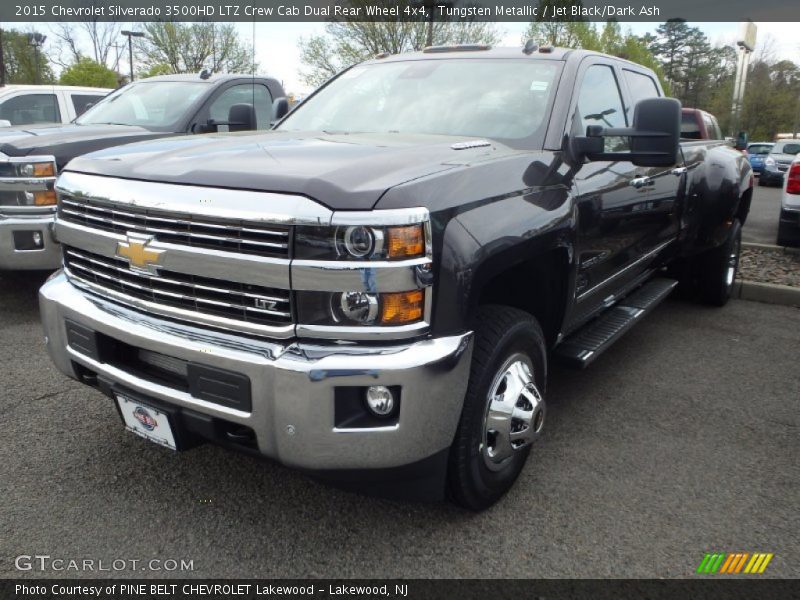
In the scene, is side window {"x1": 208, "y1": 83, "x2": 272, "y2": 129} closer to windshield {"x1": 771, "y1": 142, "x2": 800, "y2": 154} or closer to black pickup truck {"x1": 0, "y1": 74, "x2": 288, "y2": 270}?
black pickup truck {"x1": 0, "y1": 74, "x2": 288, "y2": 270}

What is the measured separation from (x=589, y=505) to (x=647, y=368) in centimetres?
189

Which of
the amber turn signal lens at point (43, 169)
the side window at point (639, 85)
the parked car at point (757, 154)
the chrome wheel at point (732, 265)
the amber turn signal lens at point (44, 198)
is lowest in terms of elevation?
the parked car at point (757, 154)

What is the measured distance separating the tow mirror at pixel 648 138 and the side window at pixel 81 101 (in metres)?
7.59

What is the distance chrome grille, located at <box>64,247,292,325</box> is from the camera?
2105 mm

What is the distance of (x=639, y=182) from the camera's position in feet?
12.3

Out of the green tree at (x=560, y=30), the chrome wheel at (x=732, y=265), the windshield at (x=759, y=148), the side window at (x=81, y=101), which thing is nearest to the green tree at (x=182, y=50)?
the green tree at (x=560, y=30)

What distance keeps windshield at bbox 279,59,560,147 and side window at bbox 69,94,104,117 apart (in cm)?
617

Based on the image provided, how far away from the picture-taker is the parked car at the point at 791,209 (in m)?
7.67

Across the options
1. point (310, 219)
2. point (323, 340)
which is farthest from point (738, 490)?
point (310, 219)

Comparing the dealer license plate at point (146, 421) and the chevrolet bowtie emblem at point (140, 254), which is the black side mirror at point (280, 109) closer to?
the chevrolet bowtie emblem at point (140, 254)

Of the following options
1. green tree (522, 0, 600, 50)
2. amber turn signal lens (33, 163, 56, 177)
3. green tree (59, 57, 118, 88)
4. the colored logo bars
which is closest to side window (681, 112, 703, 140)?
the colored logo bars

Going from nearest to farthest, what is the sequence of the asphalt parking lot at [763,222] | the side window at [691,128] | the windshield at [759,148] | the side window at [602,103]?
the side window at [602,103], the side window at [691,128], the asphalt parking lot at [763,222], the windshield at [759,148]

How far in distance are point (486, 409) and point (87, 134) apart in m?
4.31

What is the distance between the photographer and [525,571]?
7.72ft
